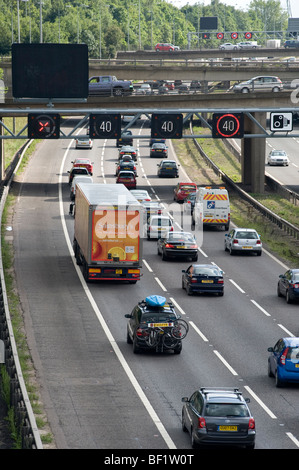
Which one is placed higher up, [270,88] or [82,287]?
[270,88]

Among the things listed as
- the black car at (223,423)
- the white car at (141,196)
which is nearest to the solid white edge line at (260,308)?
the black car at (223,423)

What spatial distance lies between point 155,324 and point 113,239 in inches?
467

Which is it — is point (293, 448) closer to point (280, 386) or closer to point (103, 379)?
point (280, 386)

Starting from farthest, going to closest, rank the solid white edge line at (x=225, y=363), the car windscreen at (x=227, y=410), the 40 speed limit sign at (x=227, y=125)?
1. the 40 speed limit sign at (x=227, y=125)
2. the solid white edge line at (x=225, y=363)
3. the car windscreen at (x=227, y=410)

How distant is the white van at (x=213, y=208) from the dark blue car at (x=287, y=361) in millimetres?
32604

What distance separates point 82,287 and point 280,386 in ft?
56.3

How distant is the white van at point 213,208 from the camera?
6488cm

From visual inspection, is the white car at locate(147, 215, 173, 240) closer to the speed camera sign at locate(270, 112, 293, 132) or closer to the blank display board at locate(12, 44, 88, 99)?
the speed camera sign at locate(270, 112, 293, 132)

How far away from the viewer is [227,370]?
3459 cm

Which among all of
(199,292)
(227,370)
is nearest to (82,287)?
(199,292)

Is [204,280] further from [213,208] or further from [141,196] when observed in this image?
[141,196]

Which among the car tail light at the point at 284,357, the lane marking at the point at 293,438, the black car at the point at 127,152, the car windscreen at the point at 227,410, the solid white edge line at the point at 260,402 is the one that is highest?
the car windscreen at the point at 227,410

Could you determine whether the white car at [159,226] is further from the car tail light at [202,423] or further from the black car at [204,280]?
the car tail light at [202,423]

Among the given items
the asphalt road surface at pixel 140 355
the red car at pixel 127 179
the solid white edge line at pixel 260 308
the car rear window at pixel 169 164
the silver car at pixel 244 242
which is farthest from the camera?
the car rear window at pixel 169 164
